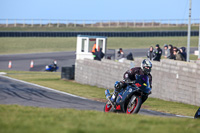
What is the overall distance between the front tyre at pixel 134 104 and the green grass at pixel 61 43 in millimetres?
45273

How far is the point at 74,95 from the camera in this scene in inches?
748

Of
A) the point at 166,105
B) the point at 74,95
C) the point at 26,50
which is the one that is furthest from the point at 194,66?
the point at 26,50

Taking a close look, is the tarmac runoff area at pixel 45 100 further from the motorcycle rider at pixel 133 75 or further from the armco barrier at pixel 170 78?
the motorcycle rider at pixel 133 75

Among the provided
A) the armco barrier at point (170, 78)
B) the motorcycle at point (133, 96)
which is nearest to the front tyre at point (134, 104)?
the motorcycle at point (133, 96)

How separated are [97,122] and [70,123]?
508 mm

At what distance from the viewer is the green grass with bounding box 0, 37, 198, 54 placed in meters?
56.6

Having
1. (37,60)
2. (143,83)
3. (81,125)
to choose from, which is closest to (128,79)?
(143,83)

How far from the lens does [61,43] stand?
200ft

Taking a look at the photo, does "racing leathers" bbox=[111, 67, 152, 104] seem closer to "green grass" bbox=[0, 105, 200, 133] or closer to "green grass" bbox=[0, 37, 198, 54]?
"green grass" bbox=[0, 105, 200, 133]

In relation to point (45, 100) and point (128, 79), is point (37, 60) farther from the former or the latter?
point (128, 79)

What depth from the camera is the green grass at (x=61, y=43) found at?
56631mm

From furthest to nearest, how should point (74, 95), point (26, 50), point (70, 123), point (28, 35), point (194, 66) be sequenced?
point (28, 35), point (26, 50), point (74, 95), point (194, 66), point (70, 123)

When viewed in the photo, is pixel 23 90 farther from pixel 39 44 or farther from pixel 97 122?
pixel 39 44

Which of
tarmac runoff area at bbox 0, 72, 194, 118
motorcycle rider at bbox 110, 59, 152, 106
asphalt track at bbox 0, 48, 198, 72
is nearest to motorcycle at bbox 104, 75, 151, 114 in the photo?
motorcycle rider at bbox 110, 59, 152, 106
